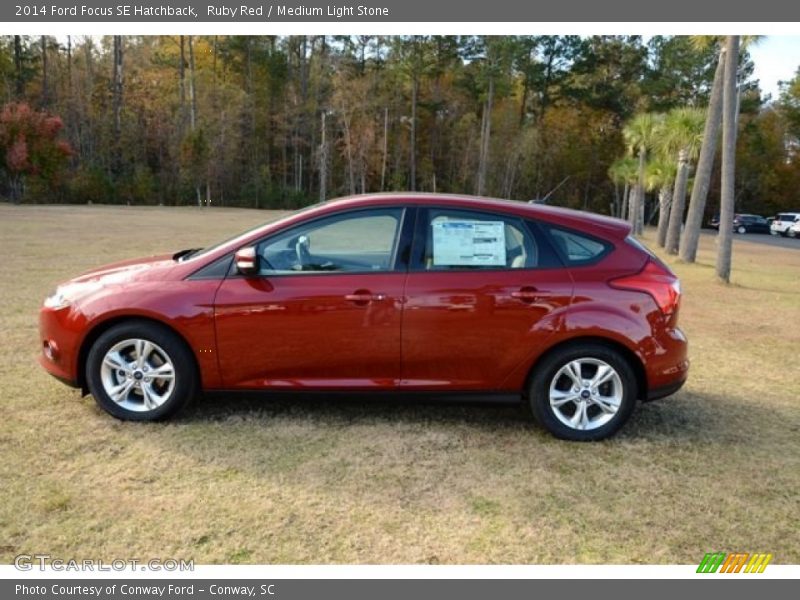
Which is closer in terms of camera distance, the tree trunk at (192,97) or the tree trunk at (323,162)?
the tree trunk at (192,97)

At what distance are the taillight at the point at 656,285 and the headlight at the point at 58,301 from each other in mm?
3598

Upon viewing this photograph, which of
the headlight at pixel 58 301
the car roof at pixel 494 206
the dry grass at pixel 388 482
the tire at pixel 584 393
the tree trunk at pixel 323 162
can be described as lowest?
the dry grass at pixel 388 482

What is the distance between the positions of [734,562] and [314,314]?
2640 millimetres

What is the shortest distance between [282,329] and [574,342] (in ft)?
6.19

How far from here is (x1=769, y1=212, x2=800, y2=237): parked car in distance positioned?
3944cm

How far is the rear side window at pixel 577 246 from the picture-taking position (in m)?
4.21

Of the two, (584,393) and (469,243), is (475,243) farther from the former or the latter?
(584,393)

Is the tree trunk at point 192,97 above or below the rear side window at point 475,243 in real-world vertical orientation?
above

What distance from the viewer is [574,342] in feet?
13.7

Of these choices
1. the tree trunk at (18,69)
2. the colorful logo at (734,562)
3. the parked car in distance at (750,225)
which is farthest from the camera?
the tree trunk at (18,69)

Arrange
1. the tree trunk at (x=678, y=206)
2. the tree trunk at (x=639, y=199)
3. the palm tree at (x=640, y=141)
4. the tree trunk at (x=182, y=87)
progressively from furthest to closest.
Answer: the tree trunk at (x=182, y=87) → the tree trunk at (x=639, y=199) → the palm tree at (x=640, y=141) → the tree trunk at (x=678, y=206)

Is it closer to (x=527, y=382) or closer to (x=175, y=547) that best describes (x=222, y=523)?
(x=175, y=547)

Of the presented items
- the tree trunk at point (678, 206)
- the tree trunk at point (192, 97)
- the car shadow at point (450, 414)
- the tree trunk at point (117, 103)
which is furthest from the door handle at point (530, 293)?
the tree trunk at point (117, 103)

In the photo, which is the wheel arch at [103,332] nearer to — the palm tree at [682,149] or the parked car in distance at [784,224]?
the palm tree at [682,149]
